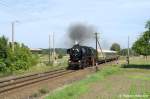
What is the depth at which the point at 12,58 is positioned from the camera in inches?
1763

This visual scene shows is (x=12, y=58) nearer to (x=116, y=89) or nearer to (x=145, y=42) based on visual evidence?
(x=145, y=42)

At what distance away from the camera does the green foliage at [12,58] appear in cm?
4207

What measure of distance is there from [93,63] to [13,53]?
1322 cm

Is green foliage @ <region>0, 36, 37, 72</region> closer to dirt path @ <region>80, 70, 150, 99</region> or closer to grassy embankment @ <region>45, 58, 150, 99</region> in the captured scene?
grassy embankment @ <region>45, 58, 150, 99</region>

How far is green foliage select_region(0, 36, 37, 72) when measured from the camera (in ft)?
138

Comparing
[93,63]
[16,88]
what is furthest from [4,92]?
[93,63]

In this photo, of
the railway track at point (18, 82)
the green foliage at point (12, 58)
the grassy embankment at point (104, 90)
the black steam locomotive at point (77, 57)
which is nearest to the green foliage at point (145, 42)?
the black steam locomotive at point (77, 57)

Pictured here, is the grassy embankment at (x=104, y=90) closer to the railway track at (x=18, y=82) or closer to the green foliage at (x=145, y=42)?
the railway track at (x=18, y=82)

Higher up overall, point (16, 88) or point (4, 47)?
point (4, 47)

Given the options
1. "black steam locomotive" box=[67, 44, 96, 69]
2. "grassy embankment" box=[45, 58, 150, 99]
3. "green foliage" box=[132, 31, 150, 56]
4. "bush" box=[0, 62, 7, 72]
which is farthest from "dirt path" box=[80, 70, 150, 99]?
"green foliage" box=[132, 31, 150, 56]

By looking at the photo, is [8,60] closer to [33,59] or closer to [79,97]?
[33,59]

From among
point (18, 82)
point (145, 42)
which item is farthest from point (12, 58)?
point (145, 42)

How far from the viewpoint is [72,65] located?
157 ft

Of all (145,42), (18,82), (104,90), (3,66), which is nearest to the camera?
(104,90)
